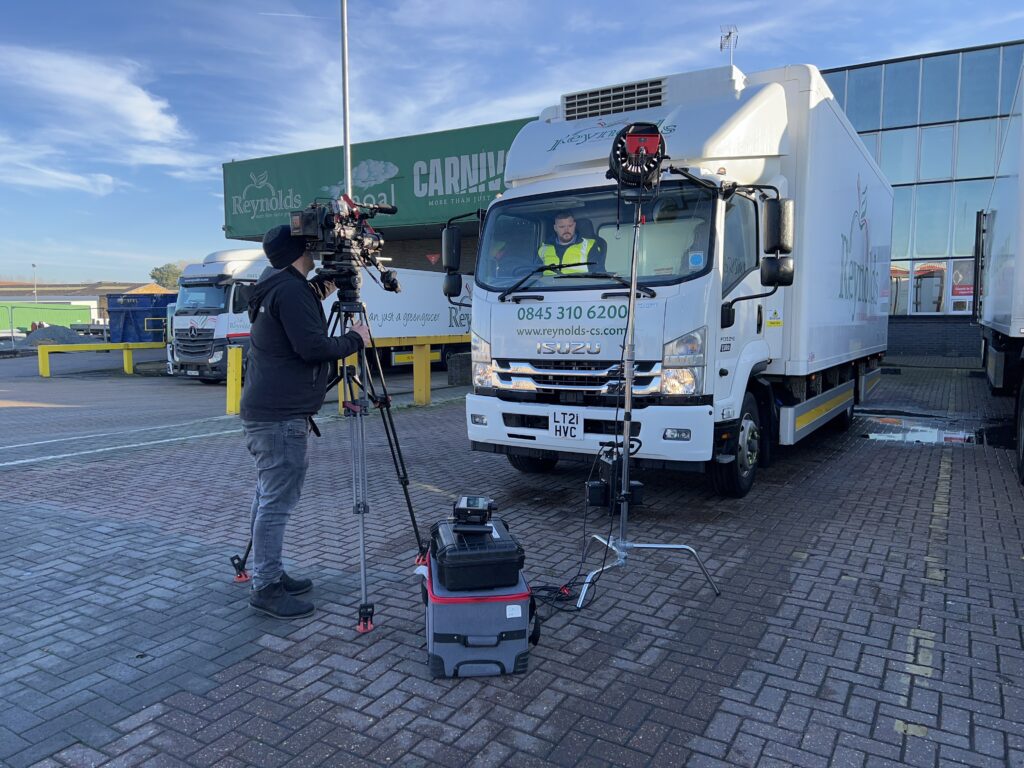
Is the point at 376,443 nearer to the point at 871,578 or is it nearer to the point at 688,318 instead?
the point at 688,318

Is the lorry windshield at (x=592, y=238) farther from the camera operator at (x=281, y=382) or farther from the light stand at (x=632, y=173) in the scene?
the camera operator at (x=281, y=382)

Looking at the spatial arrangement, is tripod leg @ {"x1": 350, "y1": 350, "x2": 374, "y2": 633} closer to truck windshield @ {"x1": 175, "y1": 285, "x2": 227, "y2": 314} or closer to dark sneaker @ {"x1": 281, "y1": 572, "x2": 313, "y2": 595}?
dark sneaker @ {"x1": 281, "y1": 572, "x2": 313, "y2": 595}

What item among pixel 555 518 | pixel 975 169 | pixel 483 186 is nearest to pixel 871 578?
pixel 555 518

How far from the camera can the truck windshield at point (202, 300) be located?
1856 cm

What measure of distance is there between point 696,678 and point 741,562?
5.64ft

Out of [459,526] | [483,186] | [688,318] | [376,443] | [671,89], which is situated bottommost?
[376,443]

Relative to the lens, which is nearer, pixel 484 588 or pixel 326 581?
pixel 484 588

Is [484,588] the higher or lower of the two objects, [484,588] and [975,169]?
the lower

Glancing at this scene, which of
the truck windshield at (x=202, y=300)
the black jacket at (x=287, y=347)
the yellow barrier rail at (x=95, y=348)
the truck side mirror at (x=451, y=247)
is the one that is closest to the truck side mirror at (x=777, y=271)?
the truck side mirror at (x=451, y=247)

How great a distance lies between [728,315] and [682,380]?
2.25ft

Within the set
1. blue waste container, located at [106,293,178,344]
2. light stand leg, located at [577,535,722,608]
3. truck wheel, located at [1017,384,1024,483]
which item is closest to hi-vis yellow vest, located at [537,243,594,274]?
light stand leg, located at [577,535,722,608]

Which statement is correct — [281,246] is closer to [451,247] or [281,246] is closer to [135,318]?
[451,247]

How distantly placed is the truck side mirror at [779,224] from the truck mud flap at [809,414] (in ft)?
6.83

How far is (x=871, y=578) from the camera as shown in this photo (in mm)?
4613
